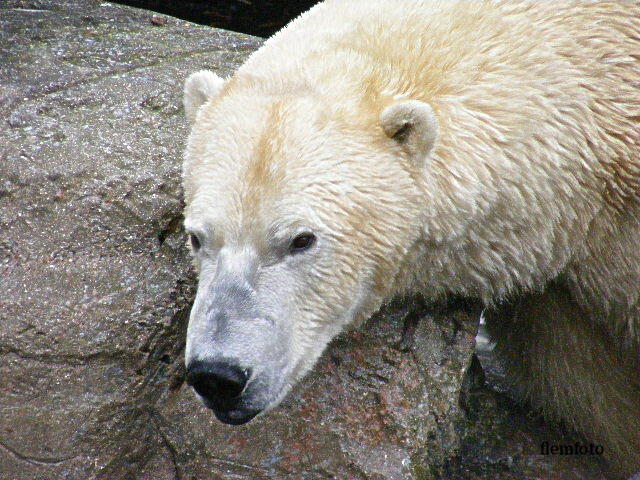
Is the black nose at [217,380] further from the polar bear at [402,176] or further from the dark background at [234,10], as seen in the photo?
the dark background at [234,10]

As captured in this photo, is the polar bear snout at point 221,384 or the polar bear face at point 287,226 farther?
the polar bear face at point 287,226

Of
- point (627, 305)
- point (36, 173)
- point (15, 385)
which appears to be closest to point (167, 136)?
point (36, 173)

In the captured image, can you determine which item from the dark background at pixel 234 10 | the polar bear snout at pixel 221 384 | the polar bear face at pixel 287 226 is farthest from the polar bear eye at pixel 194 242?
the dark background at pixel 234 10

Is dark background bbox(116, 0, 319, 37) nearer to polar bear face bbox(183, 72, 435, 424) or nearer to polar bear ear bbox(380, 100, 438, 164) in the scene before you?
polar bear face bbox(183, 72, 435, 424)

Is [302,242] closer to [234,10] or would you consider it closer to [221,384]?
[221,384]

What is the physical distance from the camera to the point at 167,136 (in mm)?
3986

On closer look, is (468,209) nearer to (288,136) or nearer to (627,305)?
(288,136)

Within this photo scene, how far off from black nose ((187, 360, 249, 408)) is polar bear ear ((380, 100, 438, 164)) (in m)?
0.98

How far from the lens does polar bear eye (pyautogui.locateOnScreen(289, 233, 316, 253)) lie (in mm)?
2867

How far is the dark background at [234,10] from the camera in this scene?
6418mm

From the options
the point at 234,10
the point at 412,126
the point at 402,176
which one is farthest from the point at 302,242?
the point at 234,10

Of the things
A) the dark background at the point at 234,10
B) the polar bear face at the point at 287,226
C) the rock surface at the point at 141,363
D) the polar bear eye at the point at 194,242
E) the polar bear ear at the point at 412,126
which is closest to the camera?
the polar bear face at the point at 287,226

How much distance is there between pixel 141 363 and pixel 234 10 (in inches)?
150

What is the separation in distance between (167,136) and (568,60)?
1860 millimetres
